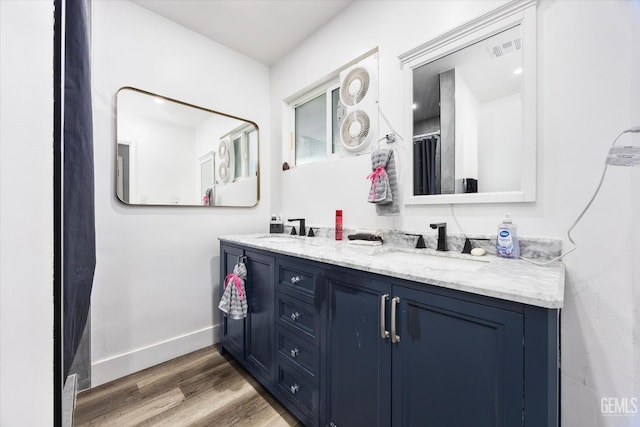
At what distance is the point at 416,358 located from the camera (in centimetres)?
87

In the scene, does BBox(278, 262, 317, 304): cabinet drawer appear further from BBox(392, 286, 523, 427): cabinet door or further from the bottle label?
the bottle label

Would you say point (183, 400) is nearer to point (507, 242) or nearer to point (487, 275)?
point (487, 275)

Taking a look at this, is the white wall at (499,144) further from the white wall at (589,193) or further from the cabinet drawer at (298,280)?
the cabinet drawer at (298,280)

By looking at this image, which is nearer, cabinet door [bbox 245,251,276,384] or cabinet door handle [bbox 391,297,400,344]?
cabinet door handle [bbox 391,297,400,344]

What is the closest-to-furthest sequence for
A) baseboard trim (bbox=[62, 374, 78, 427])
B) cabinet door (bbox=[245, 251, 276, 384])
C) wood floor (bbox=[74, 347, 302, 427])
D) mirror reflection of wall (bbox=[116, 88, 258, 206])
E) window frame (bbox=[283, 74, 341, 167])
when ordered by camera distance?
baseboard trim (bbox=[62, 374, 78, 427]), wood floor (bbox=[74, 347, 302, 427]), cabinet door (bbox=[245, 251, 276, 384]), mirror reflection of wall (bbox=[116, 88, 258, 206]), window frame (bbox=[283, 74, 341, 167])

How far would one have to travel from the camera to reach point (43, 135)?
39 cm

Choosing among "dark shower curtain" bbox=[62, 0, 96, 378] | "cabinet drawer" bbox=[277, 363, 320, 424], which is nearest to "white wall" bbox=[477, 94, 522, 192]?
"cabinet drawer" bbox=[277, 363, 320, 424]

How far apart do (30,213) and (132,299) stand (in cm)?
184

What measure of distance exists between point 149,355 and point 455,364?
2.11 m

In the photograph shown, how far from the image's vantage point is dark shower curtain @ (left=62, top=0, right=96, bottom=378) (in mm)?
714

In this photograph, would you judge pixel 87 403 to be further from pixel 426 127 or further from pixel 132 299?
pixel 426 127

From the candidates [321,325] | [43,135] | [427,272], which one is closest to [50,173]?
[43,135]

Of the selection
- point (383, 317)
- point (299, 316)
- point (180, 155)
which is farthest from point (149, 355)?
point (383, 317)

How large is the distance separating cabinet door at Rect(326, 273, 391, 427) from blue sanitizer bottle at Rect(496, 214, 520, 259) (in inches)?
24.1
